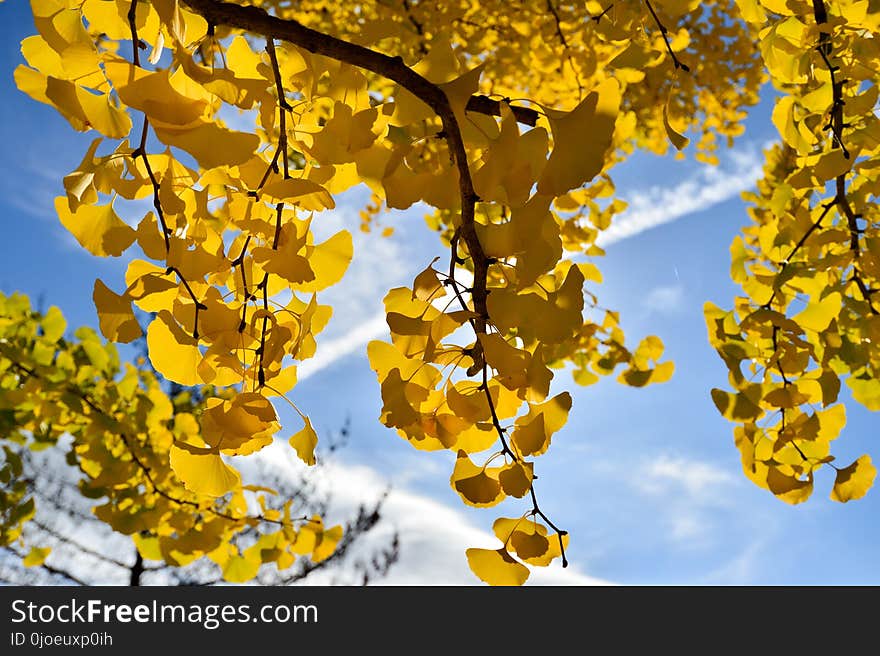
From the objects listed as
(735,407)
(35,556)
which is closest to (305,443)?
(735,407)

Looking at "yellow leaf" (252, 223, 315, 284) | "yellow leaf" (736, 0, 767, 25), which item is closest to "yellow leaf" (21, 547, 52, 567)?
"yellow leaf" (252, 223, 315, 284)

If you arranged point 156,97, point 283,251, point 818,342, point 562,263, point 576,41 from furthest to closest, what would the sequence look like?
point 576,41 → point 818,342 → point 562,263 → point 283,251 → point 156,97

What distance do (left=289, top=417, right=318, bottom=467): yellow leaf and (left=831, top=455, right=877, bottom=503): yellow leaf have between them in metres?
0.72

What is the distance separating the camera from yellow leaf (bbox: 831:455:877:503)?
868mm

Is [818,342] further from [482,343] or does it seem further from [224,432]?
[224,432]

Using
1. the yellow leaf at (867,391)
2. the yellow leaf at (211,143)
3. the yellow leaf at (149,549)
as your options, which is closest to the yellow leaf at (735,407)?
the yellow leaf at (867,391)

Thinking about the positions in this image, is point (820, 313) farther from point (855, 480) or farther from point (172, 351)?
point (172, 351)

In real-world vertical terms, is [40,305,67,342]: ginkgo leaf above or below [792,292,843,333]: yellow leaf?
above

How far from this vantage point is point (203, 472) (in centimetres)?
51

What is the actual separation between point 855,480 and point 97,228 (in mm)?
924

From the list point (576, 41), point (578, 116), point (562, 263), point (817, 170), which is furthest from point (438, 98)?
point (576, 41)

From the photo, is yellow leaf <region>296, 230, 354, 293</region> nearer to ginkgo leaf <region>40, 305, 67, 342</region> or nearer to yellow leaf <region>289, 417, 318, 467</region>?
yellow leaf <region>289, 417, 318, 467</region>

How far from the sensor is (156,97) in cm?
37

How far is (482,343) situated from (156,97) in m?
0.24
